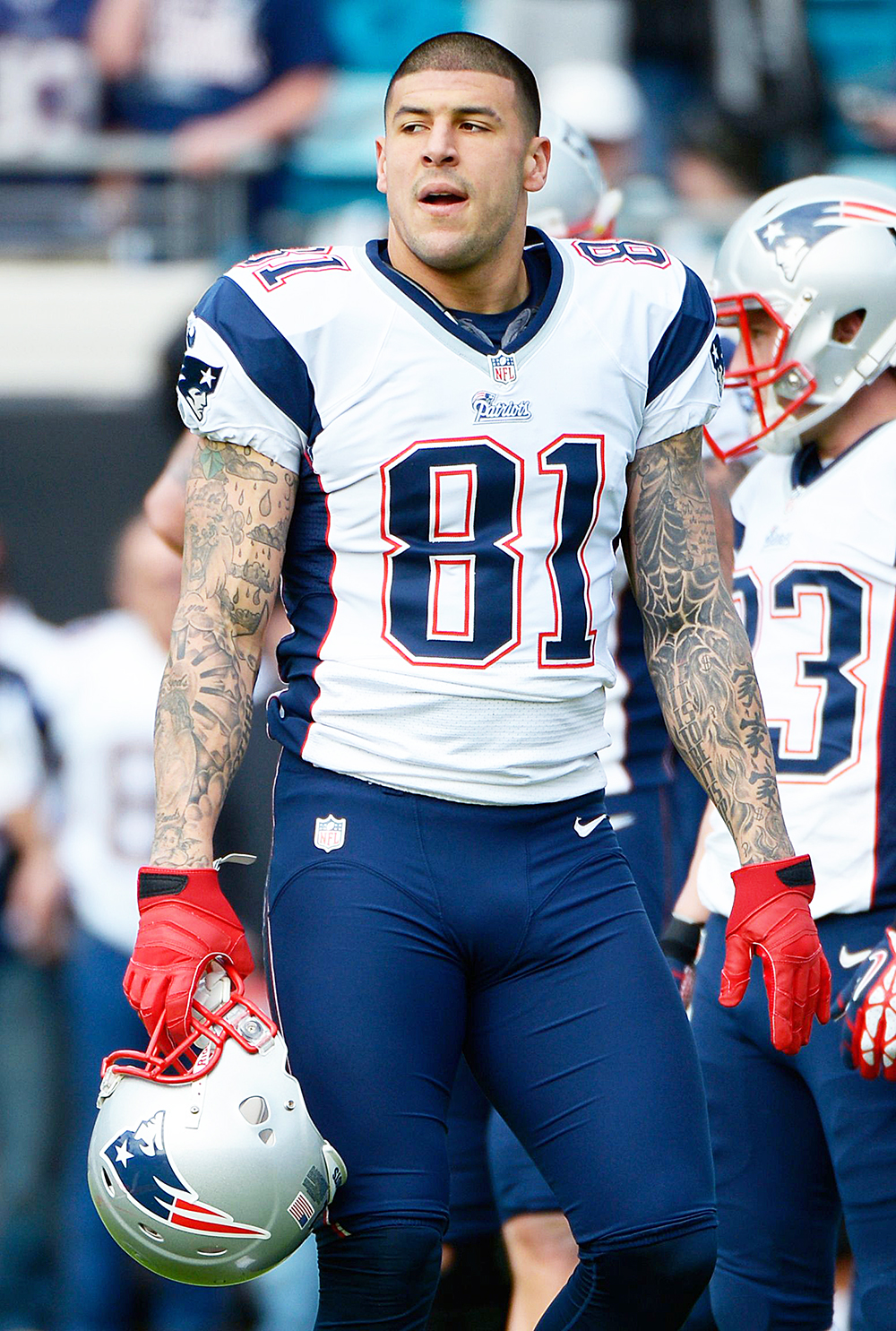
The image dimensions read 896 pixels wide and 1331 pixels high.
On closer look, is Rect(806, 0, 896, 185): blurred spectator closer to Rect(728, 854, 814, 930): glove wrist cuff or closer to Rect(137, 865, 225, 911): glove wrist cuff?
Rect(728, 854, 814, 930): glove wrist cuff

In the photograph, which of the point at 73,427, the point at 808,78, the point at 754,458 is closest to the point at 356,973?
the point at 754,458

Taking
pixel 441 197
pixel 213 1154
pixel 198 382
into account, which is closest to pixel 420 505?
pixel 198 382

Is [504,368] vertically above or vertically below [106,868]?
above

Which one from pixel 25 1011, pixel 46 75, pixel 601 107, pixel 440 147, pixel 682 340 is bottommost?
pixel 25 1011

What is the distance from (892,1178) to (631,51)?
23.9 feet

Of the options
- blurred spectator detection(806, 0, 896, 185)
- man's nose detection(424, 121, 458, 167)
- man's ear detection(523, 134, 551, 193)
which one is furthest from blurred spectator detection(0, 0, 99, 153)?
man's nose detection(424, 121, 458, 167)

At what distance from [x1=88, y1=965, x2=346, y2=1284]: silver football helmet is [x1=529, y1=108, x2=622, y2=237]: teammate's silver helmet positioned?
7.52ft

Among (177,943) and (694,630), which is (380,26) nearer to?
(694,630)

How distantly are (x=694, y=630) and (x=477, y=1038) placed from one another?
726 millimetres

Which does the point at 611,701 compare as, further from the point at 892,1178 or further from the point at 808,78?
the point at 808,78

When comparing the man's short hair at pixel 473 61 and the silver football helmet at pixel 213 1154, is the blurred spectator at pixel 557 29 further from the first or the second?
the silver football helmet at pixel 213 1154

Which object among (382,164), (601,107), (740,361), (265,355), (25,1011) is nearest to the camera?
(265,355)

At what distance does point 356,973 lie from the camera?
278 centimetres

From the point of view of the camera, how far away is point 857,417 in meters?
3.61
